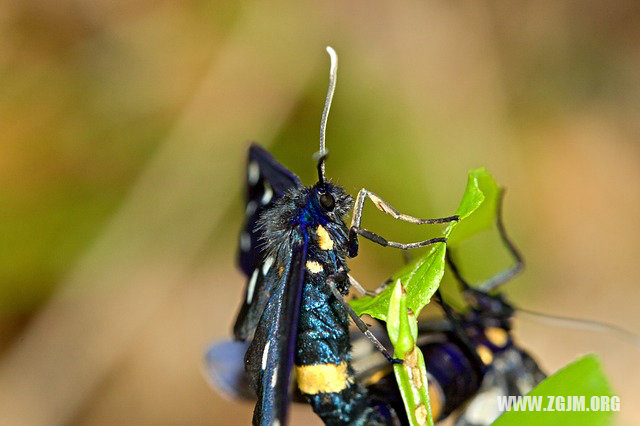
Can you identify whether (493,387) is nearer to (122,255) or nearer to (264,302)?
(264,302)

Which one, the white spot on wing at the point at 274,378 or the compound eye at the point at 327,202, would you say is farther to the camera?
the compound eye at the point at 327,202

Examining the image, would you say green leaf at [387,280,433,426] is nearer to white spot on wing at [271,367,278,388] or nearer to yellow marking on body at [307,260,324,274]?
white spot on wing at [271,367,278,388]

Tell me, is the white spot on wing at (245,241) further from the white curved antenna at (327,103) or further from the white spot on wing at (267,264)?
the white curved antenna at (327,103)

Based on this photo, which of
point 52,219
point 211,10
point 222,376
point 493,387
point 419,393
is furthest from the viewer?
point 211,10

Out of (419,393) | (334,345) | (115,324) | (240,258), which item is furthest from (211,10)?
(419,393)

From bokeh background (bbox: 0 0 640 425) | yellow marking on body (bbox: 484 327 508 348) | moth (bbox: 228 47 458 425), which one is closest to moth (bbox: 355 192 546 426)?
yellow marking on body (bbox: 484 327 508 348)

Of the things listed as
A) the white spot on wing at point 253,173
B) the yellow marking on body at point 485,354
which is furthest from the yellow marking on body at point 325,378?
the white spot on wing at point 253,173

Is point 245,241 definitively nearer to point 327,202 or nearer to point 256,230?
point 256,230
